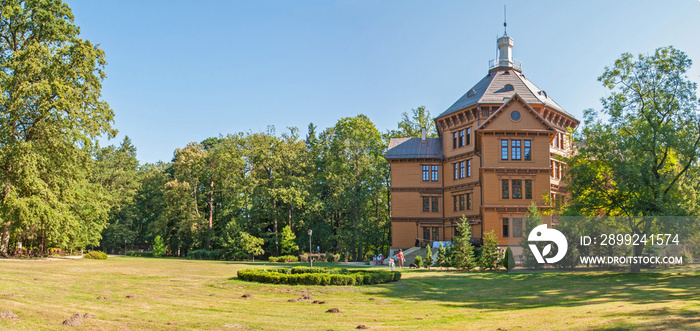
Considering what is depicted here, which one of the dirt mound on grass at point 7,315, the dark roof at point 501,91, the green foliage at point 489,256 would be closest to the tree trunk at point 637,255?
the green foliage at point 489,256

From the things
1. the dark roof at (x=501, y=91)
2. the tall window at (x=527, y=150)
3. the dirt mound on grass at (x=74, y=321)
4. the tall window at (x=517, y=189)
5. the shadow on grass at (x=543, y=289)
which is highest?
the dark roof at (x=501, y=91)

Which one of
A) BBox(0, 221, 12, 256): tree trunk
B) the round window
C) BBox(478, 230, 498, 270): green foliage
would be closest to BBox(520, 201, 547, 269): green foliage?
BBox(478, 230, 498, 270): green foliage

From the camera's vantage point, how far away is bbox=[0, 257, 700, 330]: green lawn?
39.3ft

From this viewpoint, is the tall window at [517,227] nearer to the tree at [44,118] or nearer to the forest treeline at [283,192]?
the forest treeline at [283,192]

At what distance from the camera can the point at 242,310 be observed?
14.8m

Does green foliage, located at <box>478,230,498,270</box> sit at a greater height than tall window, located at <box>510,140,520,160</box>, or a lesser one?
lesser

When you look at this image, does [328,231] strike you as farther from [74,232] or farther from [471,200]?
[74,232]

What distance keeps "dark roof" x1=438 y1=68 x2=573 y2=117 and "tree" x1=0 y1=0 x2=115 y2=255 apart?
31.1 meters

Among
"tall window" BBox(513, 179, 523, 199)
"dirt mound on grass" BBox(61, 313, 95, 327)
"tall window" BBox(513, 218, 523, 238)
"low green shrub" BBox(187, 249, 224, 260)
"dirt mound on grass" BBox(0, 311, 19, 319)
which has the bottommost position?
"low green shrub" BBox(187, 249, 224, 260)

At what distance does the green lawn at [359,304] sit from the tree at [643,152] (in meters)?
3.95

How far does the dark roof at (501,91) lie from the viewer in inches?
1824

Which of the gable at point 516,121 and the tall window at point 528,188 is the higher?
the gable at point 516,121

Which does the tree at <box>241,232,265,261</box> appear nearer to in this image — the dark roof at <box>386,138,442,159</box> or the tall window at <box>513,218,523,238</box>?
the dark roof at <box>386,138,442,159</box>

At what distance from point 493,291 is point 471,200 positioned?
24.9 m
